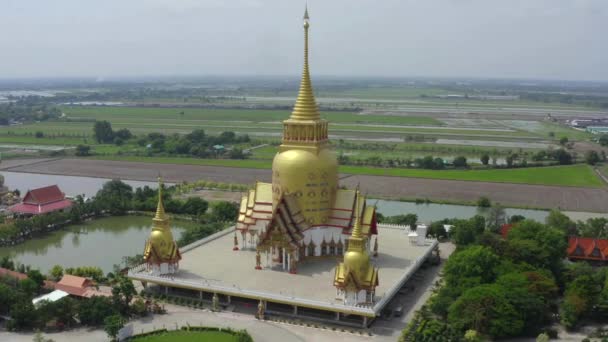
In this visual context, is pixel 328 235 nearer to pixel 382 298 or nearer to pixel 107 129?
pixel 382 298

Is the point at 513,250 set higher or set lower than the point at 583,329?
higher

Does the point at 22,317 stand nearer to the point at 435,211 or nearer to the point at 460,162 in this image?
the point at 435,211

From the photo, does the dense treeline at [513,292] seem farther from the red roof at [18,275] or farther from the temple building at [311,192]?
the red roof at [18,275]

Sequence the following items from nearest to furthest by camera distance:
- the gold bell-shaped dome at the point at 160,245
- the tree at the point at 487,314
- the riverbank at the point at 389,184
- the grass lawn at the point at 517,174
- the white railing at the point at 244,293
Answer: the tree at the point at 487,314
the white railing at the point at 244,293
the gold bell-shaped dome at the point at 160,245
the riverbank at the point at 389,184
the grass lawn at the point at 517,174

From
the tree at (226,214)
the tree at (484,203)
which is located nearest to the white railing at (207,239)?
the tree at (226,214)

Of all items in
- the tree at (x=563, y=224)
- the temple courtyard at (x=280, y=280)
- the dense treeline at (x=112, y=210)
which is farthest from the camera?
the dense treeline at (x=112, y=210)

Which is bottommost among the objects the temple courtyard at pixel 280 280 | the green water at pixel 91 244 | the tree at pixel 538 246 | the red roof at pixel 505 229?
the green water at pixel 91 244

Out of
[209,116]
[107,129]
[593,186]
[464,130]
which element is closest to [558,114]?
[464,130]
